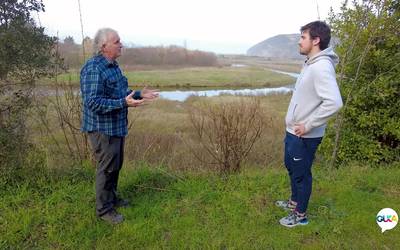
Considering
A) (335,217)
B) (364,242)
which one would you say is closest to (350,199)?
(335,217)

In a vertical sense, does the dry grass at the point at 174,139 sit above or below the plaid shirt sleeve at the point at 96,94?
below

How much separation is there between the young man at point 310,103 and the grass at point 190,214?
48cm

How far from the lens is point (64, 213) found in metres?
3.44

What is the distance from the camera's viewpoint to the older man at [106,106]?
2980 millimetres

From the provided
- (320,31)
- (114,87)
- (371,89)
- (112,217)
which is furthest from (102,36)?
(371,89)

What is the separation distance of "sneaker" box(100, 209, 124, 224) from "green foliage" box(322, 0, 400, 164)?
14.6 ft

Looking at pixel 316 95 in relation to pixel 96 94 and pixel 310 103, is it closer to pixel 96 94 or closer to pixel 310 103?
pixel 310 103

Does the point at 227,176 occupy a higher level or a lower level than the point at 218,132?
lower

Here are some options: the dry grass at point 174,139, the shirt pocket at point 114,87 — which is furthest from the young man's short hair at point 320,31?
the dry grass at point 174,139

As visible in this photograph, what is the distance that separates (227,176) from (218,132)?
858 mm

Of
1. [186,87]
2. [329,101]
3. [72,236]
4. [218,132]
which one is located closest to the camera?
[329,101]

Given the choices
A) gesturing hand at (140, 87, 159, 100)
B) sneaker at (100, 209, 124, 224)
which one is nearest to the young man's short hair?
gesturing hand at (140, 87, 159, 100)

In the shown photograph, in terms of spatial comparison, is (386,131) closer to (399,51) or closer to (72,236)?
(399,51)

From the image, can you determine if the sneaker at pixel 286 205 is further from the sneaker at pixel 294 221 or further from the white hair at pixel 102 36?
the white hair at pixel 102 36
